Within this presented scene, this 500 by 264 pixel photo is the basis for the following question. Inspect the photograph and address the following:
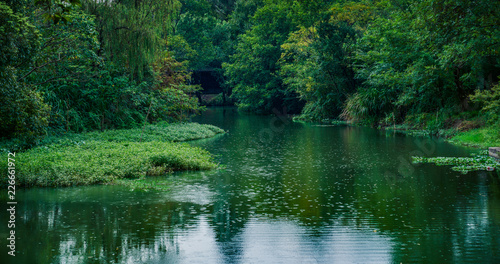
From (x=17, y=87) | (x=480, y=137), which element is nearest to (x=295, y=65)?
(x=480, y=137)

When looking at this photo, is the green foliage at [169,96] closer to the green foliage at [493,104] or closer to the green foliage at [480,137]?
the green foliage at [480,137]

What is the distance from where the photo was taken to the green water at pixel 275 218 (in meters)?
6.21

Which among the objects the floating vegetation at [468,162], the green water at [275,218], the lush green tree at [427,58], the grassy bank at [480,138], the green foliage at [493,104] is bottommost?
the green water at [275,218]

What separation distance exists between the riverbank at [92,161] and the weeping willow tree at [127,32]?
4.98 metres

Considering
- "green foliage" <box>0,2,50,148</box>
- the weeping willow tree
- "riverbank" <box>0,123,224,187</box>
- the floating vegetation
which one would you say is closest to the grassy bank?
the floating vegetation

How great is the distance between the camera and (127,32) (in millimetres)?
20297

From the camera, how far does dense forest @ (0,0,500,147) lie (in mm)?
12836

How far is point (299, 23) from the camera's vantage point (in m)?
40.0

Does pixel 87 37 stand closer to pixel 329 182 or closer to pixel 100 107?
pixel 100 107

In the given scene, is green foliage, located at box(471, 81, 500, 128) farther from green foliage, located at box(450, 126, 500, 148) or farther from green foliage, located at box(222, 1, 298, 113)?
green foliage, located at box(222, 1, 298, 113)

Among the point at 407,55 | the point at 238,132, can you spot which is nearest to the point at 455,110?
the point at 407,55

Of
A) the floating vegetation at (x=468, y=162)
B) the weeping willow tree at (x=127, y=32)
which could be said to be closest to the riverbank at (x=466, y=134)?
the floating vegetation at (x=468, y=162)

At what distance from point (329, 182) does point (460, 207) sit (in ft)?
10.9

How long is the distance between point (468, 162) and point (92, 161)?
998 centimetres
